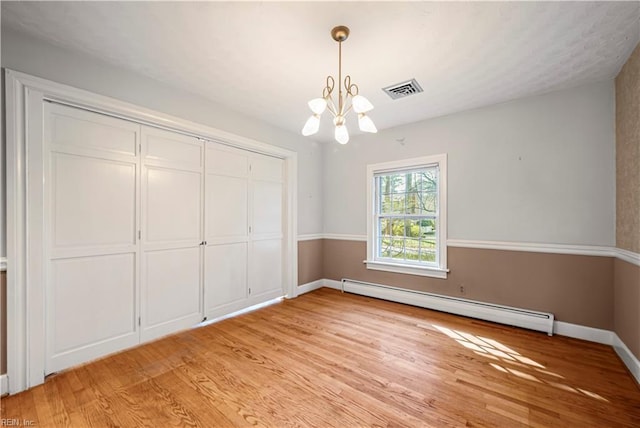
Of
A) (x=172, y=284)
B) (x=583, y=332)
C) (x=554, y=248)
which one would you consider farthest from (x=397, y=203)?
(x=172, y=284)

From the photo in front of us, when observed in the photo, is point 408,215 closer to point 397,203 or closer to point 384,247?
point 397,203

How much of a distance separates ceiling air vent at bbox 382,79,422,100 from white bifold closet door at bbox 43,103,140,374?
8.68ft

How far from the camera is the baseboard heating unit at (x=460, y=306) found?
9.61ft

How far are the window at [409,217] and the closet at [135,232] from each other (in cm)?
194

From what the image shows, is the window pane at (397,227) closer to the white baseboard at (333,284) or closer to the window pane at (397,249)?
the window pane at (397,249)

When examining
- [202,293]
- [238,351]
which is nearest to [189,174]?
[202,293]

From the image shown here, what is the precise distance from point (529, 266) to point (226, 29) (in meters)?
3.84

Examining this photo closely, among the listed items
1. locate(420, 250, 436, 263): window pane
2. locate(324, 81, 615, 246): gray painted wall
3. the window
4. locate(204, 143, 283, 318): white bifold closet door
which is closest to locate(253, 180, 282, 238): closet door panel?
locate(204, 143, 283, 318): white bifold closet door

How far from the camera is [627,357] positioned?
7.36 feet

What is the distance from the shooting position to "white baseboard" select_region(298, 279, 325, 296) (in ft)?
14.4

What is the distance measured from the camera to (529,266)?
120 inches

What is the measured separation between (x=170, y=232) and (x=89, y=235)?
26.6 inches

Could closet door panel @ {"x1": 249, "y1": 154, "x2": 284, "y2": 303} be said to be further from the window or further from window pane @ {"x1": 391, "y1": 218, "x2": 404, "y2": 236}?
window pane @ {"x1": 391, "y1": 218, "x2": 404, "y2": 236}

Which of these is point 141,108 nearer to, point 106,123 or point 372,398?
point 106,123
